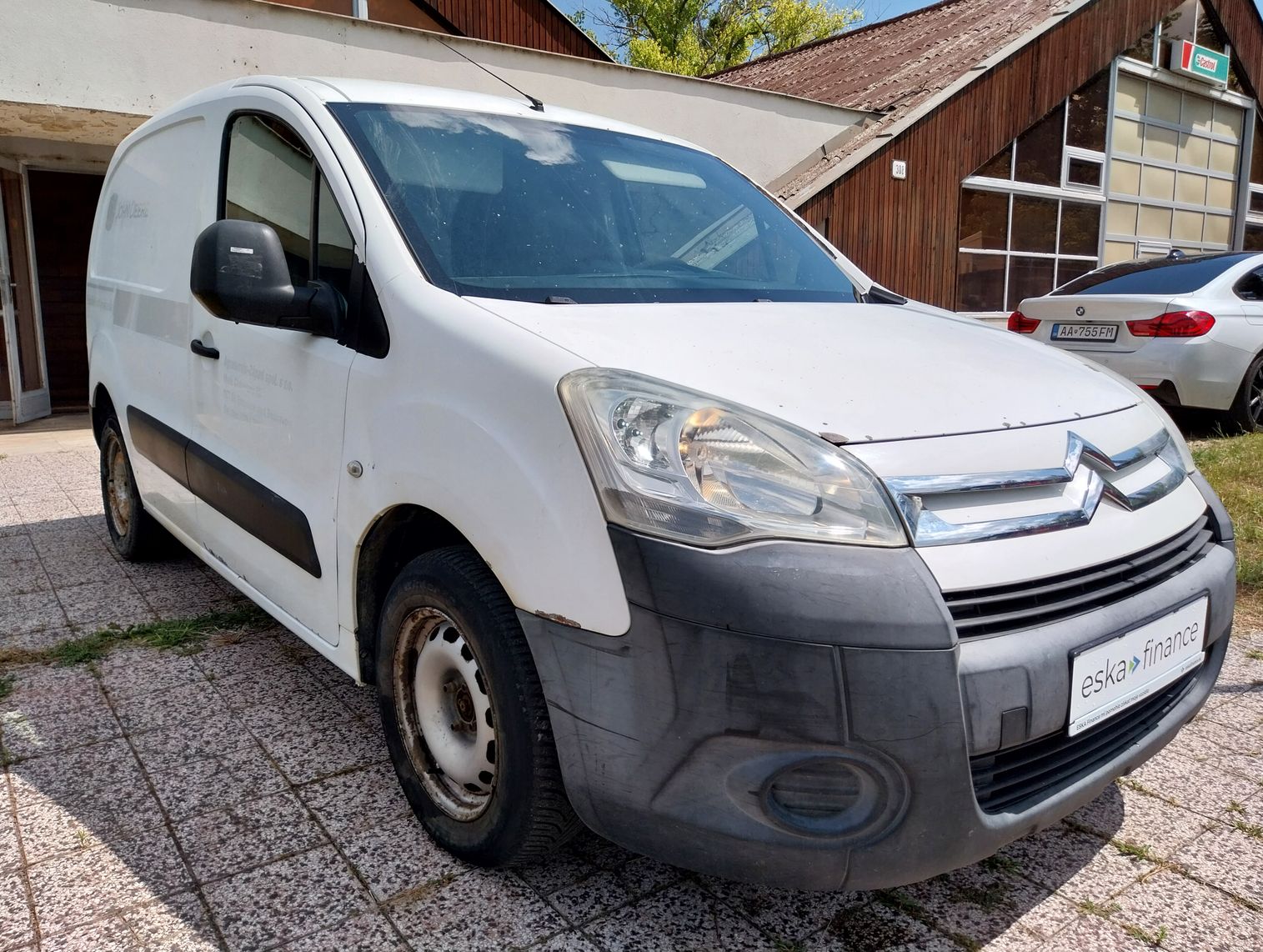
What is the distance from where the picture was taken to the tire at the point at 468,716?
1.79m

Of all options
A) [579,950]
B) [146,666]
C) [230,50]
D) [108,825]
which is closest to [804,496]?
[579,950]

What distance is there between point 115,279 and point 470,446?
9.18 ft

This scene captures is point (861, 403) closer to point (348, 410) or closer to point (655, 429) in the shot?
point (655, 429)

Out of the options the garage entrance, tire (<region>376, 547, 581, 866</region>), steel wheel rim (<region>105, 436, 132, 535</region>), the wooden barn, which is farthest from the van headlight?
the wooden barn

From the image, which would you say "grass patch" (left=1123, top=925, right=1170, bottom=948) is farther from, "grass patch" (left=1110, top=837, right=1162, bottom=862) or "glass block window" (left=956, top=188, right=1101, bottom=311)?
"glass block window" (left=956, top=188, right=1101, bottom=311)

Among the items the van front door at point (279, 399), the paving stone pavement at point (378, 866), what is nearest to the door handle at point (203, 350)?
the van front door at point (279, 399)

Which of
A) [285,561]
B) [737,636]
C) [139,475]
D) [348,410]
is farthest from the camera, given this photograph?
[139,475]

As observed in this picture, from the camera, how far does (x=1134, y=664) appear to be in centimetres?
180

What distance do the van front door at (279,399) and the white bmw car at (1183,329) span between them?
20.3ft

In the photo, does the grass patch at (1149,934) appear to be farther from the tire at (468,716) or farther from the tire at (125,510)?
the tire at (125,510)

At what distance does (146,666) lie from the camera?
3230mm

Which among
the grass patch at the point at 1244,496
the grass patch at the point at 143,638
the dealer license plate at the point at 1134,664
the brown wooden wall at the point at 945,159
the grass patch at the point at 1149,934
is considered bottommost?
the grass patch at the point at 143,638

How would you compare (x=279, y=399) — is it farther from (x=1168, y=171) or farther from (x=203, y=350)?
(x=1168, y=171)

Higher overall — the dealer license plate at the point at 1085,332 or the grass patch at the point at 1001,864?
the dealer license plate at the point at 1085,332
